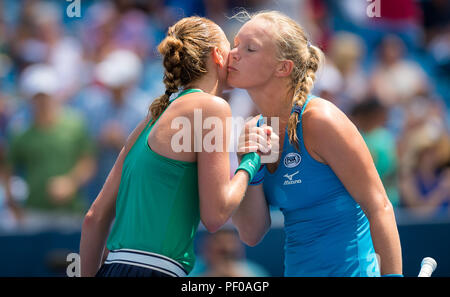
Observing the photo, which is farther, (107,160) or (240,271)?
(107,160)

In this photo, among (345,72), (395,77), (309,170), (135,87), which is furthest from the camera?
(395,77)

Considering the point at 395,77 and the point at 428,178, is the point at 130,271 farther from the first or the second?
the point at 395,77

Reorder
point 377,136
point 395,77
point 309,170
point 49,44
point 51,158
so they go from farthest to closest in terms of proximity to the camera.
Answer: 1. point 395,77
2. point 49,44
3. point 51,158
4. point 377,136
5. point 309,170

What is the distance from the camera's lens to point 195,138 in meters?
2.24

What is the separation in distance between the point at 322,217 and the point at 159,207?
0.70m

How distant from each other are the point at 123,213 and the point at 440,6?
6653mm

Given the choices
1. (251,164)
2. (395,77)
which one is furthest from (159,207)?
(395,77)

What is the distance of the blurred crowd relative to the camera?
5191 mm

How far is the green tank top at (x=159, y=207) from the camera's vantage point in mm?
2227

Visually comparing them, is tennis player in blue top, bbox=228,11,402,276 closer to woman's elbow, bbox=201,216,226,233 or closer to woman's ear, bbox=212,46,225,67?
woman's ear, bbox=212,46,225,67

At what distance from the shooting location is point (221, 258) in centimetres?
436

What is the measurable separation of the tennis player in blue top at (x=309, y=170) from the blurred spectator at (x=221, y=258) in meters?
1.73
